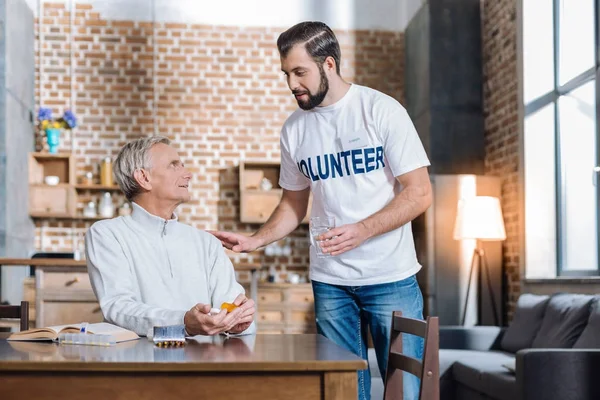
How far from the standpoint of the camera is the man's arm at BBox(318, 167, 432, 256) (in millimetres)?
2744

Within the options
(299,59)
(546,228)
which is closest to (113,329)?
(299,59)

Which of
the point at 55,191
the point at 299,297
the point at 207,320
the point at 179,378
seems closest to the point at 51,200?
the point at 55,191

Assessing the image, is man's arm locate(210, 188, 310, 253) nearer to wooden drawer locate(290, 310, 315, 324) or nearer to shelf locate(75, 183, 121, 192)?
wooden drawer locate(290, 310, 315, 324)

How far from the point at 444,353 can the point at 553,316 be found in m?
0.83

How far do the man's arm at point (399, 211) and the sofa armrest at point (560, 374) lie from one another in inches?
67.0

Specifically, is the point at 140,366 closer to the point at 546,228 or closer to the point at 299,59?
the point at 299,59

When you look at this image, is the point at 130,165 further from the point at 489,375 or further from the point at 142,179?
the point at 489,375

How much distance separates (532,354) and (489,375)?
2.66ft

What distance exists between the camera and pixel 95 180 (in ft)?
27.3

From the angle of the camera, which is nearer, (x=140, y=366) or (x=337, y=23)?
(x=140, y=366)

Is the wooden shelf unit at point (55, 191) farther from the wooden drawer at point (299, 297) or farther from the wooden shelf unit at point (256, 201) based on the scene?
the wooden drawer at point (299, 297)

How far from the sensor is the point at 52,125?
810 centimetres

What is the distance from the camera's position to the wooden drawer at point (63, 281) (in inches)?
265

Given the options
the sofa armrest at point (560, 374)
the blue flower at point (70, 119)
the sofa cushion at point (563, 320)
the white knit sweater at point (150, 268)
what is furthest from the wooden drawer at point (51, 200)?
the white knit sweater at point (150, 268)
